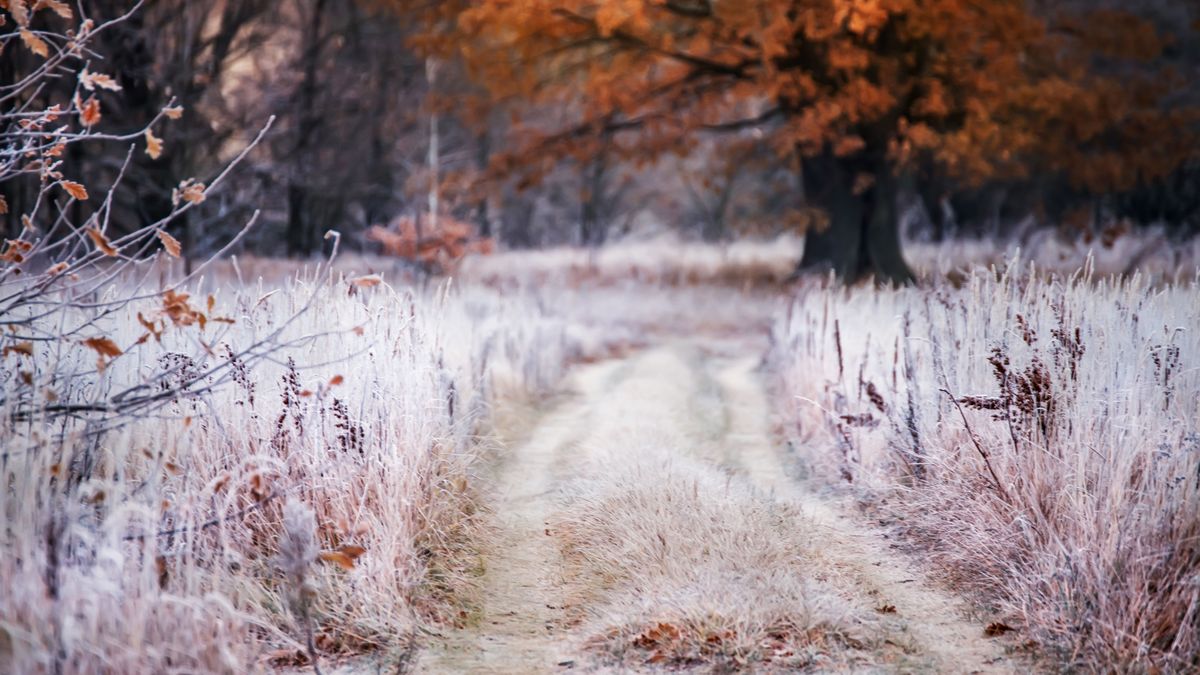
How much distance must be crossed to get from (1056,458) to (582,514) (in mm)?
2339

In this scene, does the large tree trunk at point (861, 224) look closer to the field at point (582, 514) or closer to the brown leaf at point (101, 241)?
the field at point (582, 514)

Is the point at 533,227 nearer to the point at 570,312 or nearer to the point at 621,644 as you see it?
the point at 570,312

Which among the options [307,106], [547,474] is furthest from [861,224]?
[547,474]

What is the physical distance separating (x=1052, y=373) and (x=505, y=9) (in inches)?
455

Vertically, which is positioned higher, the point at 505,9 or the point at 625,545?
the point at 505,9

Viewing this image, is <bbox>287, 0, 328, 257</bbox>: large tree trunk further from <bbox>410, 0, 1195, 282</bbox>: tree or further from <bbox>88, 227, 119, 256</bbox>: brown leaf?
<bbox>88, 227, 119, 256</bbox>: brown leaf

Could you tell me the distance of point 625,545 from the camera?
4.77 metres

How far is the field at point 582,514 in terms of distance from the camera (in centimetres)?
356

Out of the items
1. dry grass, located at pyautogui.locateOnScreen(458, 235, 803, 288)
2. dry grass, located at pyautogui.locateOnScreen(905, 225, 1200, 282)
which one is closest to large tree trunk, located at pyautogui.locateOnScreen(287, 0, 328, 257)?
dry grass, located at pyautogui.locateOnScreen(458, 235, 803, 288)

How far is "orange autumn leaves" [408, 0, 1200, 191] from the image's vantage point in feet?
47.4

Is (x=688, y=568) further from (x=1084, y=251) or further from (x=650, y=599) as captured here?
(x=1084, y=251)

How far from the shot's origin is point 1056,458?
14.3ft

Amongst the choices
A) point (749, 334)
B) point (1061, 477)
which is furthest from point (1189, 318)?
point (749, 334)

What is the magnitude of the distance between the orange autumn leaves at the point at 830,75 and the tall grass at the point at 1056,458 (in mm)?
8332
